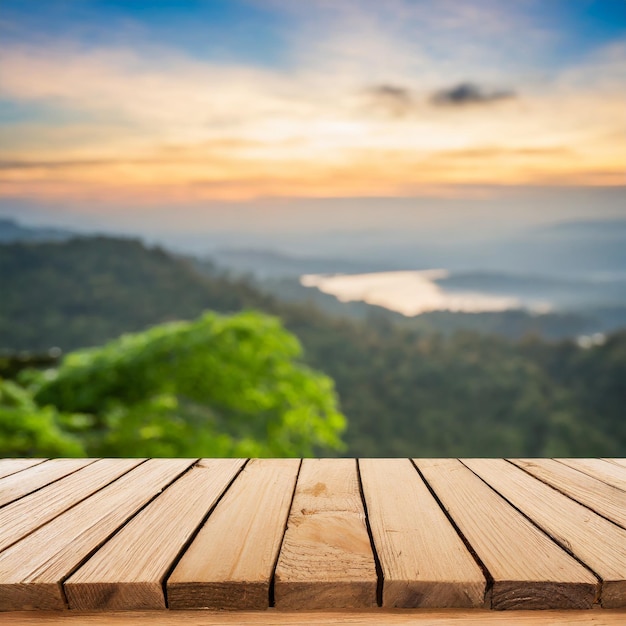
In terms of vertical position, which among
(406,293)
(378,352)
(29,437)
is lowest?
(378,352)

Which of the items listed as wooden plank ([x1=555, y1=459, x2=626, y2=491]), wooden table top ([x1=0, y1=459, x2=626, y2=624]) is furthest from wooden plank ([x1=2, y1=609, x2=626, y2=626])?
wooden plank ([x1=555, y1=459, x2=626, y2=491])

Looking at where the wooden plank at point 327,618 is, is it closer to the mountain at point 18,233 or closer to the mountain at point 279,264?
the mountain at point 279,264

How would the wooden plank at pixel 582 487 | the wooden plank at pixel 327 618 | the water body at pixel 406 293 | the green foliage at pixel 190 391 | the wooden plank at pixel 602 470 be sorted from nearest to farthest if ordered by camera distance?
the wooden plank at pixel 327 618
the wooden plank at pixel 582 487
the wooden plank at pixel 602 470
the green foliage at pixel 190 391
the water body at pixel 406 293

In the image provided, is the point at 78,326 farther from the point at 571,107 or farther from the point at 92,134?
the point at 571,107

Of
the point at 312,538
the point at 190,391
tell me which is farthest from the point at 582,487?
the point at 190,391

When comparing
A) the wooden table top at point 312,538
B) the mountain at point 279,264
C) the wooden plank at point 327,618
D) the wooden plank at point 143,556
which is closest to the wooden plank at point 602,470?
the wooden table top at point 312,538

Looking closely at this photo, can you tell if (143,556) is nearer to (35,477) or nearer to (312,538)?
(312,538)

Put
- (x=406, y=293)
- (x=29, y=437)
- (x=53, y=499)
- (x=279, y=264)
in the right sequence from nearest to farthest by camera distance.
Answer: (x=53, y=499)
(x=29, y=437)
(x=406, y=293)
(x=279, y=264)

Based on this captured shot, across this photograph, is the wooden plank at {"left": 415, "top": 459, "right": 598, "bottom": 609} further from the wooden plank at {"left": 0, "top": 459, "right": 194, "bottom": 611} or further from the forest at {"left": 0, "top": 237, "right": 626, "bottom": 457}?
the forest at {"left": 0, "top": 237, "right": 626, "bottom": 457}
